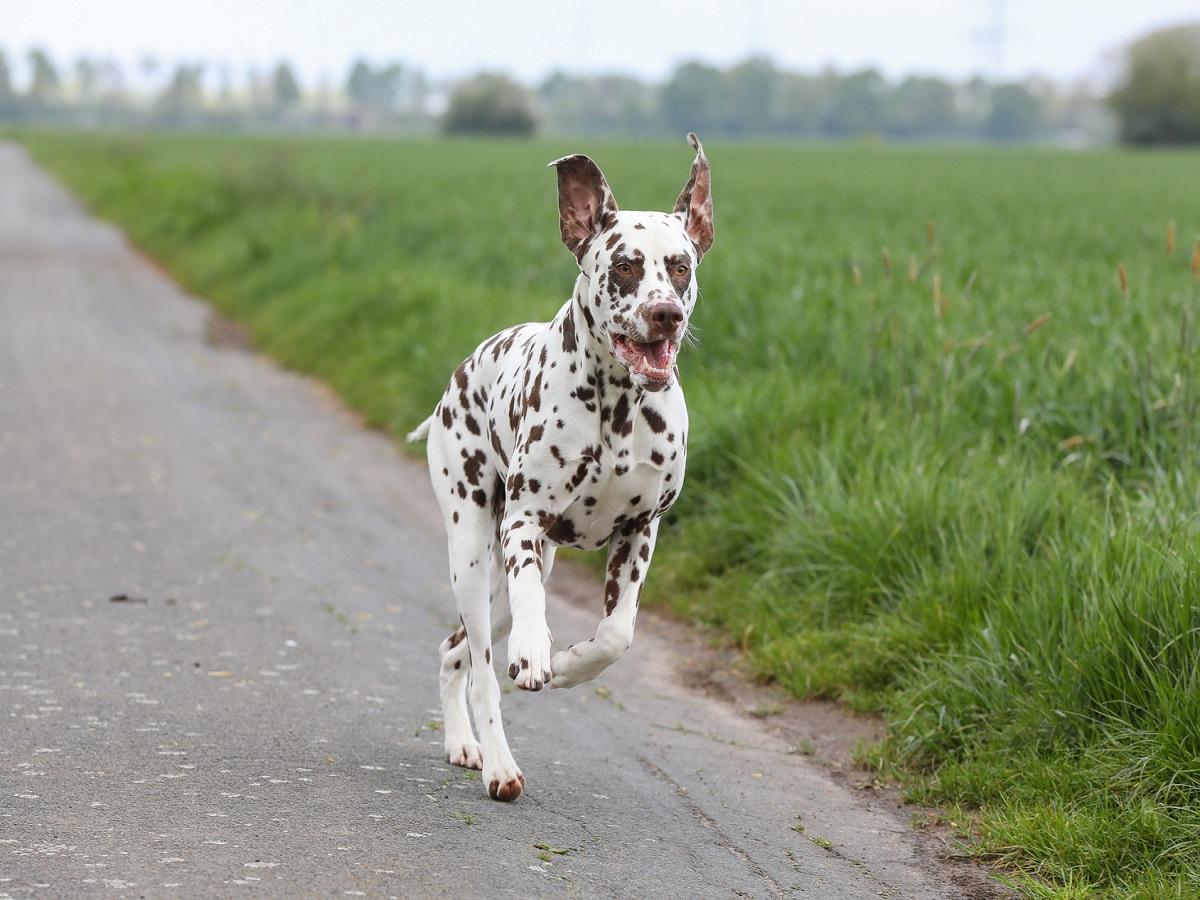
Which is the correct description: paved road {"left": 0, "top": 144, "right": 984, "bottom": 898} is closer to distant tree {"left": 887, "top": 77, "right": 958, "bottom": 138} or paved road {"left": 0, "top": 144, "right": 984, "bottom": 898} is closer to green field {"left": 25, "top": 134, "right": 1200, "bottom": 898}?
green field {"left": 25, "top": 134, "right": 1200, "bottom": 898}

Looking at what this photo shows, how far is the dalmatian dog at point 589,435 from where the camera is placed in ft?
15.1

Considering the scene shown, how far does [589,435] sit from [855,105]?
625ft

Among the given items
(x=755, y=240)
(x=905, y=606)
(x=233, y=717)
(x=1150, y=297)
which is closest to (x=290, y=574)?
(x=233, y=717)

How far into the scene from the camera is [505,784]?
5.02 m

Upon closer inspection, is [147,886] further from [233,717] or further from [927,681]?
[927,681]

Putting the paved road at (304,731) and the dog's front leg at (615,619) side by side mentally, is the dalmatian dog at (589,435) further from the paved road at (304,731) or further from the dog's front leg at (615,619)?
the paved road at (304,731)

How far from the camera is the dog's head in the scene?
454cm

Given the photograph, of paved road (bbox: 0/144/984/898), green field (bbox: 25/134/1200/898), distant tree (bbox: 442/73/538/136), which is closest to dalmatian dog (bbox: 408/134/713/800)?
paved road (bbox: 0/144/984/898)

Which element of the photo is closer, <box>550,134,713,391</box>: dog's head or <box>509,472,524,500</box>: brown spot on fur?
<box>550,134,713,391</box>: dog's head

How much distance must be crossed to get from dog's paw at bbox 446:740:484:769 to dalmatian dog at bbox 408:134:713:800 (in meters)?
0.39

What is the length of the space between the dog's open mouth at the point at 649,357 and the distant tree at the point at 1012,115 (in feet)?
626

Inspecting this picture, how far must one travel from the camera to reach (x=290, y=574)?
8.30 metres

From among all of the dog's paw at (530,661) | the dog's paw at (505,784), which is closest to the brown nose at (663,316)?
the dog's paw at (530,661)

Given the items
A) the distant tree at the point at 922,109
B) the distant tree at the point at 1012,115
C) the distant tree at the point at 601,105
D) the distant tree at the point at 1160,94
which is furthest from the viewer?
the distant tree at the point at 1012,115
